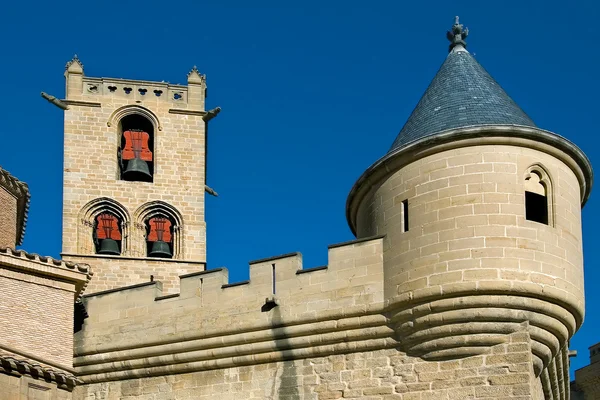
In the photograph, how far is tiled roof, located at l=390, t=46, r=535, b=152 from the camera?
20281mm

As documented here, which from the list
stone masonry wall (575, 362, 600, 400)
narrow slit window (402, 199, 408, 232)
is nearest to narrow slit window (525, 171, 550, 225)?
narrow slit window (402, 199, 408, 232)

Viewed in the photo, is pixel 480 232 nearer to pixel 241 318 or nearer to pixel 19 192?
pixel 241 318

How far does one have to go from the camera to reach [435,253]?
63.5 feet

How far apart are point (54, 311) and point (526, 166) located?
777cm

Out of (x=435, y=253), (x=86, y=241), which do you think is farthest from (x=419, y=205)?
(x=86, y=241)

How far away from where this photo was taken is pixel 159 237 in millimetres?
31266

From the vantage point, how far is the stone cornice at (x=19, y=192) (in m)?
25.6

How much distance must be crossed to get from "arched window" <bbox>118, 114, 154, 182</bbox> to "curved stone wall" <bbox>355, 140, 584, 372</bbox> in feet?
41.9

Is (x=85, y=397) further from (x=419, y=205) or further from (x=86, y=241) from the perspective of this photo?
(x=86, y=241)

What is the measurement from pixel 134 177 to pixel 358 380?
43.9 feet

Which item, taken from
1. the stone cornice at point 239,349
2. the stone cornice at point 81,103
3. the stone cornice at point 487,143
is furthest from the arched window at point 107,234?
the stone cornice at point 487,143

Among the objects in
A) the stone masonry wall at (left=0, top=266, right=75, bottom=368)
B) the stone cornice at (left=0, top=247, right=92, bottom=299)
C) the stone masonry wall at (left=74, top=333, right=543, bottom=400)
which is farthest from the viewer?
the stone cornice at (left=0, top=247, right=92, bottom=299)

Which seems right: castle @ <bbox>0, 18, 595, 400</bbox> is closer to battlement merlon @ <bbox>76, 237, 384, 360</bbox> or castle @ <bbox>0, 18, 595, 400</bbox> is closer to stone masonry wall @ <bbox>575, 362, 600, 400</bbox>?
battlement merlon @ <bbox>76, 237, 384, 360</bbox>

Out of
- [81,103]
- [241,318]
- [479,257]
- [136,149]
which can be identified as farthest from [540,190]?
[81,103]
